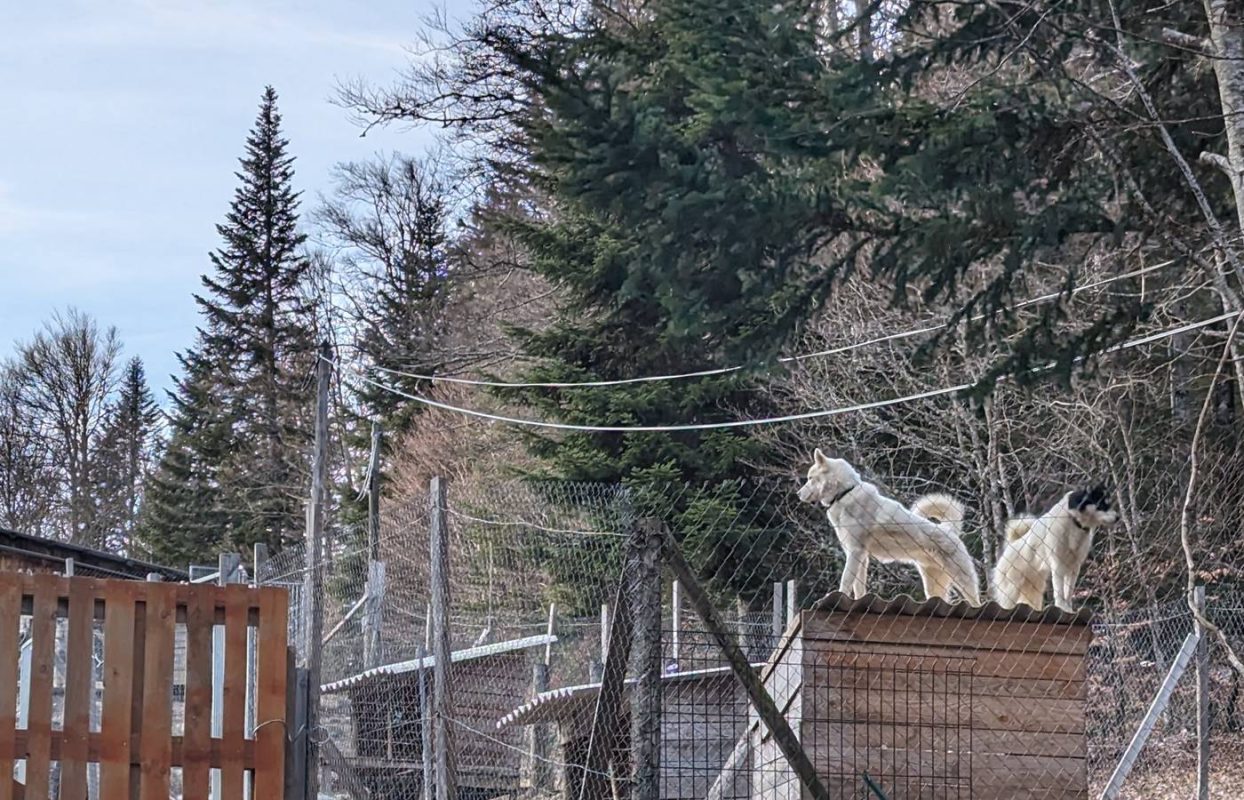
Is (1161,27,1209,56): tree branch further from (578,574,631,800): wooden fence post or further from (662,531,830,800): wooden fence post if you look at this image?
(578,574,631,800): wooden fence post

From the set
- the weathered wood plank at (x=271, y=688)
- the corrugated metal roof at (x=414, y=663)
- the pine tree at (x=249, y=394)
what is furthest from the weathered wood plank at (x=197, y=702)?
the pine tree at (x=249, y=394)

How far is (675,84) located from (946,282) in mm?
7280

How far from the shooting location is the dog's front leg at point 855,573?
9469 mm

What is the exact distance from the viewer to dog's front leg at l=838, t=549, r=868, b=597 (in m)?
9.47

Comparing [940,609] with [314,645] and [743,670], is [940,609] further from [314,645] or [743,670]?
[314,645]

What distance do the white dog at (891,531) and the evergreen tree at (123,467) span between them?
3634cm

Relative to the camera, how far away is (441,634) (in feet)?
29.0

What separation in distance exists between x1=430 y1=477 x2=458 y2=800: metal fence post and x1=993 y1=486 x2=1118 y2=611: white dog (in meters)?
3.69

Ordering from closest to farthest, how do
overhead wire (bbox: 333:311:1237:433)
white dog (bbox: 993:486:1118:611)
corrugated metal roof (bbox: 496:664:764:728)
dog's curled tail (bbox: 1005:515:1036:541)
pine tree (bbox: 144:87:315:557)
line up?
white dog (bbox: 993:486:1118:611) < dog's curled tail (bbox: 1005:515:1036:541) < overhead wire (bbox: 333:311:1237:433) < corrugated metal roof (bbox: 496:664:764:728) < pine tree (bbox: 144:87:315:557)

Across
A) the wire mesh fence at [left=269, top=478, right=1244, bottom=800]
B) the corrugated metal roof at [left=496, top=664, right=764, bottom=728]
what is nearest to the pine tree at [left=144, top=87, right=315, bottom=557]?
the wire mesh fence at [left=269, top=478, right=1244, bottom=800]

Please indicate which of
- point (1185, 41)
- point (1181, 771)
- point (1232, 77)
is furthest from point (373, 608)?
point (1232, 77)

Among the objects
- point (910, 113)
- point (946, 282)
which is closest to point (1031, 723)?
point (946, 282)

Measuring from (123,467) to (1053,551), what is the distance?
39.3m

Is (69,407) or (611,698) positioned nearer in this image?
(611,698)
